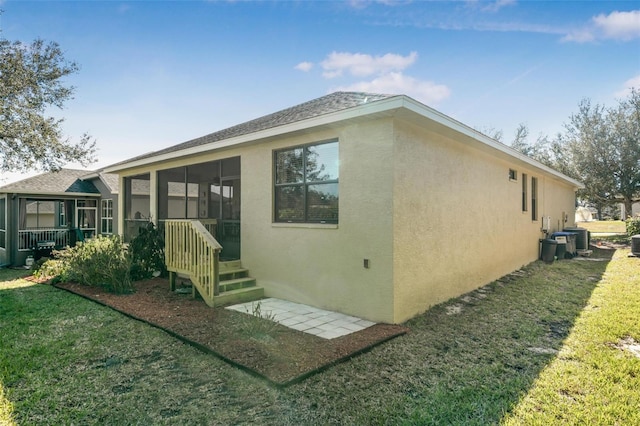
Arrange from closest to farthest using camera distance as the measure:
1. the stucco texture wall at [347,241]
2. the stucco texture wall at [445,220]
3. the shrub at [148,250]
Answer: the stucco texture wall at [347,241] → the stucco texture wall at [445,220] → the shrub at [148,250]

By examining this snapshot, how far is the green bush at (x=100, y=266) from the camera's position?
711 centimetres

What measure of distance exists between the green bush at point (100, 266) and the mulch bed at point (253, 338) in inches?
35.1

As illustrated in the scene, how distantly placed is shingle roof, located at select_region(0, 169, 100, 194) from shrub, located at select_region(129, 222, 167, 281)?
312 inches

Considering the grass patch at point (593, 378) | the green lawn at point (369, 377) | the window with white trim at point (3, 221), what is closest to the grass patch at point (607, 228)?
the grass patch at point (593, 378)

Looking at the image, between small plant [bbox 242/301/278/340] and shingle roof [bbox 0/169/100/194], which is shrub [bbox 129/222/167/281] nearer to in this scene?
small plant [bbox 242/301/278/340]

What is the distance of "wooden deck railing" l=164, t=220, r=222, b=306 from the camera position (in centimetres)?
588

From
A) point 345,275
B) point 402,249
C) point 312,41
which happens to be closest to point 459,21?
point 312,41

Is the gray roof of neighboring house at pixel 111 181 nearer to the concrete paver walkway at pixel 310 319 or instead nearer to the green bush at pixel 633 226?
the concrete paver walkway at pixel 310 319

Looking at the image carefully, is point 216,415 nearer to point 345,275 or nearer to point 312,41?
point 345,275

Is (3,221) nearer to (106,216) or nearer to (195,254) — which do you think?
(106,216)

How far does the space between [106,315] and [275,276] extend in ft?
9.44

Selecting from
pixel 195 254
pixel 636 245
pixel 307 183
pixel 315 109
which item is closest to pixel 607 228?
pixel 636 245

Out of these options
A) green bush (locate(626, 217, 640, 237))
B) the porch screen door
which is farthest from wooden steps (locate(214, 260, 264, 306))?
green bush (locate(626, 217, 640, 237))

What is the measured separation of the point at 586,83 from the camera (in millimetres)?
9586
